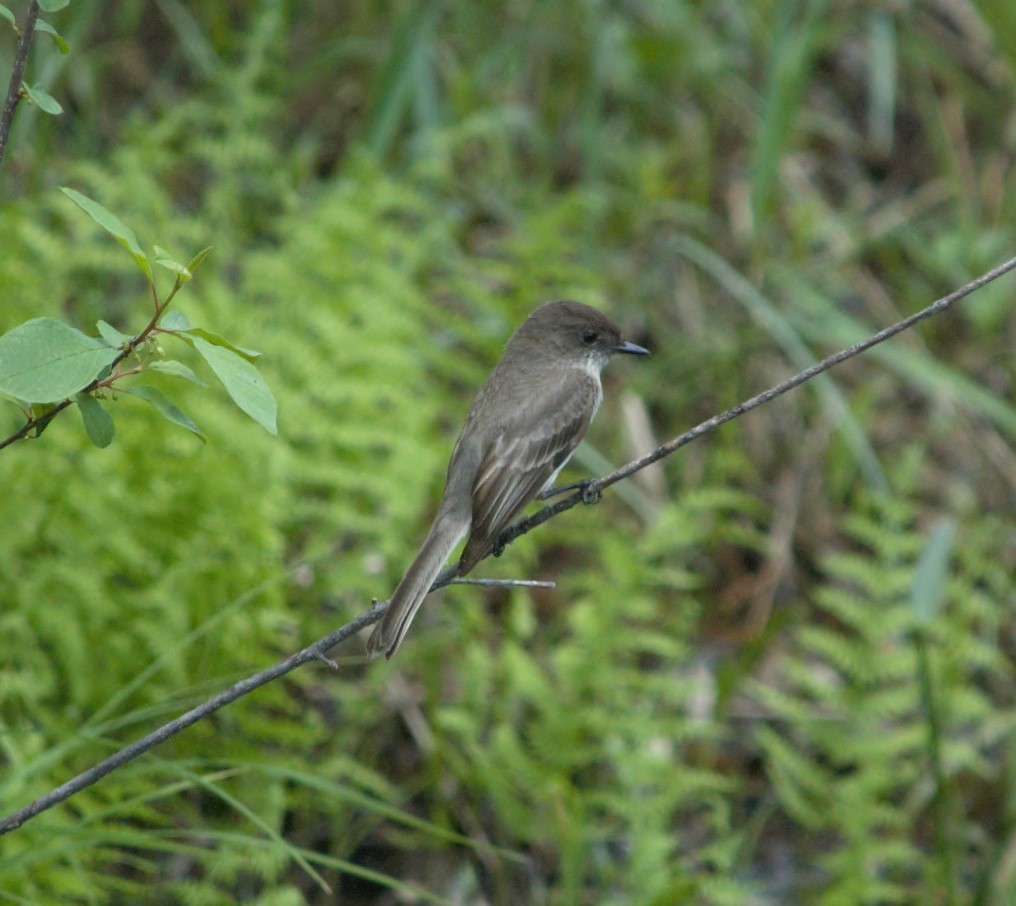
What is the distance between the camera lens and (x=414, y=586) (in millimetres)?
3223

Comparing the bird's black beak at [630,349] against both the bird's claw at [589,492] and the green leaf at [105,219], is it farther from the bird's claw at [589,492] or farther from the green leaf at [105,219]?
the green leaf at [105,219]

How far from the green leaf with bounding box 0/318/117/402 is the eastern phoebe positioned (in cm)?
131

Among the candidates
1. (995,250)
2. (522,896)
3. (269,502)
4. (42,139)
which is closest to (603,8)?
(995,250)

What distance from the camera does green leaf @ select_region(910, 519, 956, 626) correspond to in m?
4.27

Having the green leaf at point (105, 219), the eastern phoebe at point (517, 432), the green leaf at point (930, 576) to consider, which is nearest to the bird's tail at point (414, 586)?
the eastern phoebe at point (517, 432)

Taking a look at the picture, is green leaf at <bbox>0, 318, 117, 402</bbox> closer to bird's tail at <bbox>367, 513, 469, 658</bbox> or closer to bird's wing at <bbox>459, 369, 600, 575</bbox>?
bird's tail at <bbox>367, 513, 469, 658</bbox>

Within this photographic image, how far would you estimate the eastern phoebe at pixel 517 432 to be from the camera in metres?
3.47

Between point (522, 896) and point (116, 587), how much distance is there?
1758 mm

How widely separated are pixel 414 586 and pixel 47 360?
1.52m

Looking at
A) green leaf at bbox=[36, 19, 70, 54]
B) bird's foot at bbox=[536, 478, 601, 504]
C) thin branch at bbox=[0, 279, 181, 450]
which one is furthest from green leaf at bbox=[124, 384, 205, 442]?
bird's foot at bbox=[536, 478, 601, 504]

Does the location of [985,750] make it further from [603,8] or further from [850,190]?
[603,8]

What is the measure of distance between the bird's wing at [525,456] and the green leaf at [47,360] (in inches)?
63.9

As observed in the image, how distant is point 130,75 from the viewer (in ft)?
24.0

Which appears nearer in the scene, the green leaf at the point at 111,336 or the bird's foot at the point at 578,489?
the green leaf at the point at 111,336
